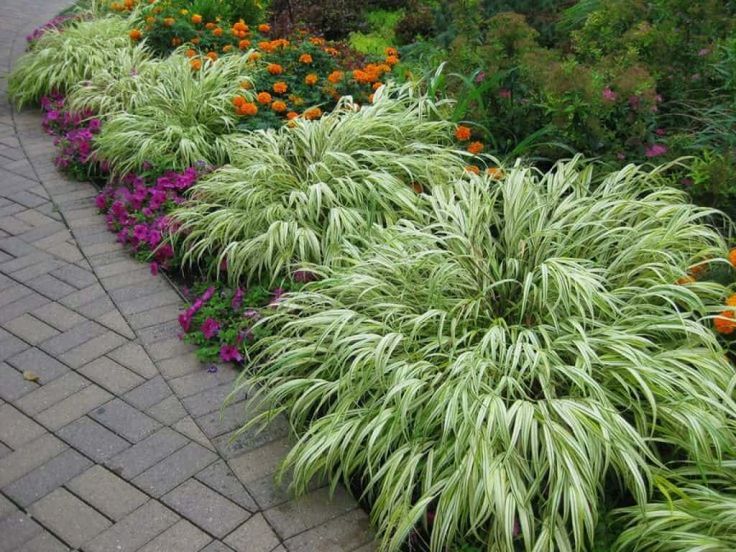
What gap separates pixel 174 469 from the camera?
2574mm

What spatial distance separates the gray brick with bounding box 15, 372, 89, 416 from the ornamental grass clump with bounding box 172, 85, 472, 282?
2.57 feet

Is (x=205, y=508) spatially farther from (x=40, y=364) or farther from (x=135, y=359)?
(x=40, y=364)

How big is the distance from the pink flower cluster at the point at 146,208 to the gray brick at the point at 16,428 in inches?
42.1

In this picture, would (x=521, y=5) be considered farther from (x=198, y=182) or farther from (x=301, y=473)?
(x=301, y=473)

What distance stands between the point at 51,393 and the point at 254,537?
1160 mm

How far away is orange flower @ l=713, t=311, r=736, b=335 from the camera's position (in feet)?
7.90

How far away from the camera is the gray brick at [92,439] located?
2660 mm

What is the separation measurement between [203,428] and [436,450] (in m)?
0.92

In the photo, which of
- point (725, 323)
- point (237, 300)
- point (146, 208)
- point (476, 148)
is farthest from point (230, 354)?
point (725, 323)

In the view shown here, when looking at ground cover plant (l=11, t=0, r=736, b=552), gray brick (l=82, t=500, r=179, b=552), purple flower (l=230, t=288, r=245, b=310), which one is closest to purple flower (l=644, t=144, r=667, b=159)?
ground cover plant (l=11, t=0, r=736, b=552)

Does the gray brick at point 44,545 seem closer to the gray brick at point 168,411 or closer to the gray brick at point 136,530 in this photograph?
the gray brick at point 136,530

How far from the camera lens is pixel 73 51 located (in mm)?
5898

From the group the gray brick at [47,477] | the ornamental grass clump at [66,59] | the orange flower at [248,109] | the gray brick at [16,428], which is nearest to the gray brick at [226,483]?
the gray brick at [47,477]

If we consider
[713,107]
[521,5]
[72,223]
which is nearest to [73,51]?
[72,223]
